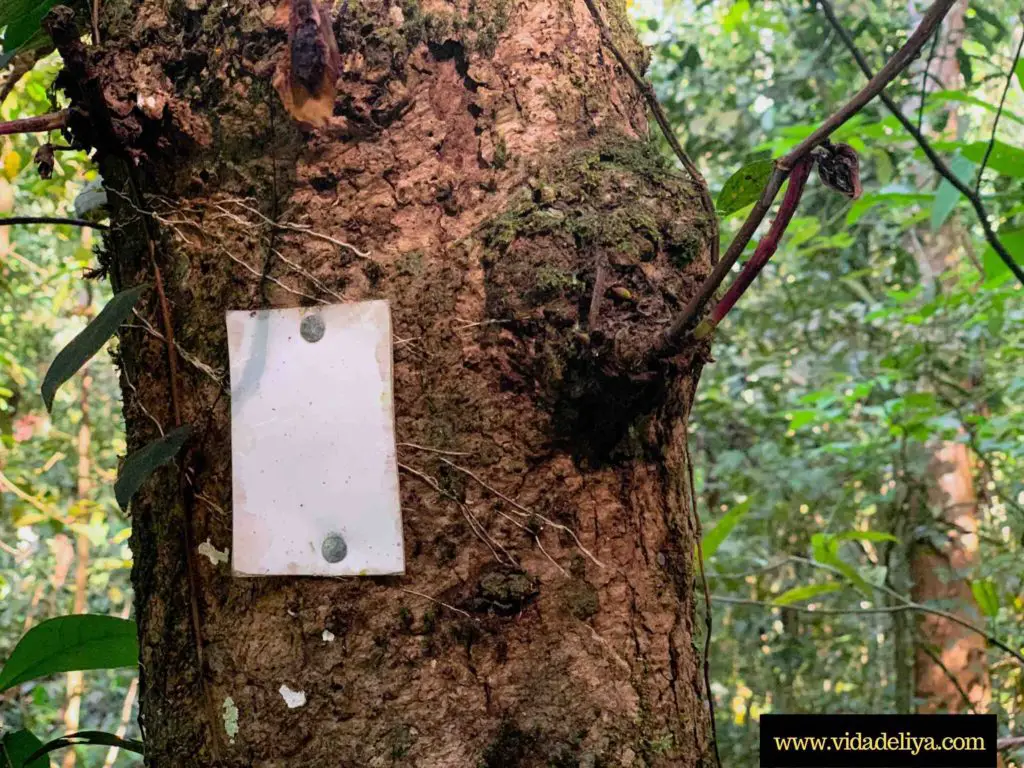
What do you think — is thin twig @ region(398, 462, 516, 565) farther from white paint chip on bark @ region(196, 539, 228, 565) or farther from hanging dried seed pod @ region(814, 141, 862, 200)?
hanging dried seed pod @ region(814, 141, 862, 200)

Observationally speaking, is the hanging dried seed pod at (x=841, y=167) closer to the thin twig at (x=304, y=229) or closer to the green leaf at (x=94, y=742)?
the thin twig at (x=304, y=229)

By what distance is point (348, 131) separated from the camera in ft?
1.71

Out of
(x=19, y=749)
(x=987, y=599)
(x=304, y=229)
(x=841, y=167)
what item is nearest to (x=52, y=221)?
(x=304, y=229)

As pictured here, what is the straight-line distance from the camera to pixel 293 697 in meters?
0.49

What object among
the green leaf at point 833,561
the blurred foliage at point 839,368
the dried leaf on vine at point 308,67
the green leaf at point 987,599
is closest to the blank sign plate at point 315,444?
the dried leaf on vine at point 308,67

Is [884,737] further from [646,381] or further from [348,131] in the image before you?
[348,131]

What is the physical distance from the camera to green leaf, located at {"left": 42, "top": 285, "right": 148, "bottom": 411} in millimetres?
500

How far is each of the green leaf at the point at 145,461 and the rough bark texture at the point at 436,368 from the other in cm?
3

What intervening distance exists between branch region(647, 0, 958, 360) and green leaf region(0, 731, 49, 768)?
67 cm

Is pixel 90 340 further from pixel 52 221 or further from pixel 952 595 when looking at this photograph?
pixel 952 595

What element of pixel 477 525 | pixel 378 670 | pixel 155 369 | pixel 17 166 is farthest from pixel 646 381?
pixel 17 166

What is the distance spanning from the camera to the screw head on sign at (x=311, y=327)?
0.50m

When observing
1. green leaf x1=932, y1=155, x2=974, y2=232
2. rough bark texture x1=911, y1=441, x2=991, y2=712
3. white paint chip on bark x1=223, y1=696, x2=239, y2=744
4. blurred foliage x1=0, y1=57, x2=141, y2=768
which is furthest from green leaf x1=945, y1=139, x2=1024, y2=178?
blurred foliage x1=0, y1=57, x2=141, y2=768

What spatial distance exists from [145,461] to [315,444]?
108mm
